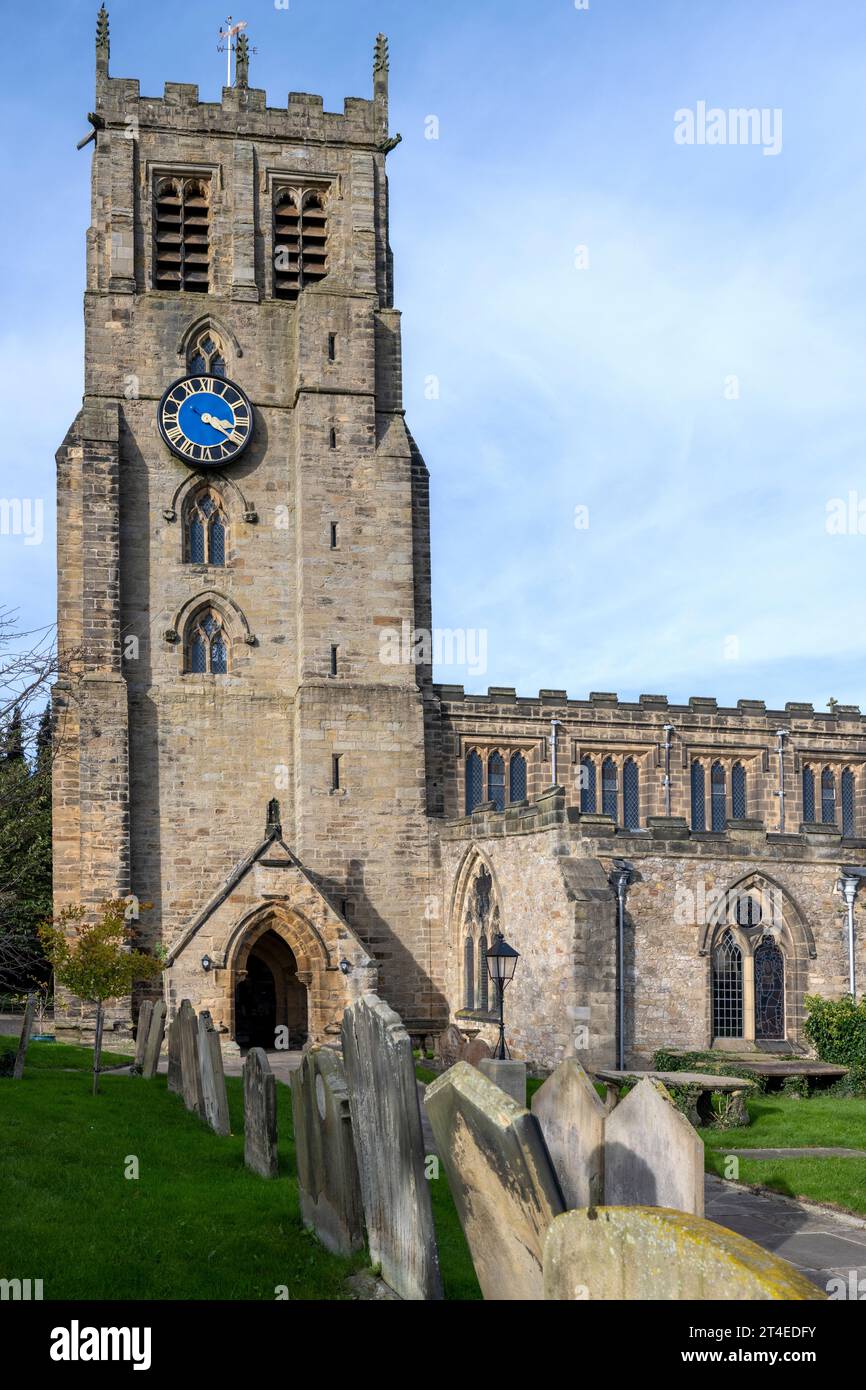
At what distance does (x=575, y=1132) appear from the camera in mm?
10945

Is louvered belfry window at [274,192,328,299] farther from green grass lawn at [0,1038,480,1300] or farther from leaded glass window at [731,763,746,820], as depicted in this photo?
green grass lawn at [0,1038,480,1300]

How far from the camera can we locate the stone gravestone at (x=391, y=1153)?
31.4 feet

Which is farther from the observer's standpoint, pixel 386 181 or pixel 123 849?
pixel 386 181

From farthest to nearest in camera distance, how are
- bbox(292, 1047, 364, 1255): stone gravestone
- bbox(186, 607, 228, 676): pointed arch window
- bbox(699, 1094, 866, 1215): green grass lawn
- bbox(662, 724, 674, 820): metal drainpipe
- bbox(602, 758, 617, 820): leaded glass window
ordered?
bbox(602, 758, 617, 820): leaded glass window
bbox(662, 724, 674, 820): metal drainpipe
bbox(186, 607, 228, 676): pointed arch window
bbox(699, 1094, 866, 1215): green grass lawn
bbox(292, 1047, 364, 1255): stone gravestone

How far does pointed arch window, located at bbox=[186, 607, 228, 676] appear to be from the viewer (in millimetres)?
34844

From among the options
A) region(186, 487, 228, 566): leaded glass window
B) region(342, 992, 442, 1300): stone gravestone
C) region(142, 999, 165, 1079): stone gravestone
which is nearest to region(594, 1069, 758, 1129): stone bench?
region(142, 999, 165, 1079): stone gravestone

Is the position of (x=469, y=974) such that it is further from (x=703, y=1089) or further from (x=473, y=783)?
(x=703, y=1089)

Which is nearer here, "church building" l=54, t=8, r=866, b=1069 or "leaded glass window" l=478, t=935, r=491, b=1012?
"leaded glass window" l=478, t=935, r=491, b=1012

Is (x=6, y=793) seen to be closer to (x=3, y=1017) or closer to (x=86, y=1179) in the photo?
(x=86, y=1179)
